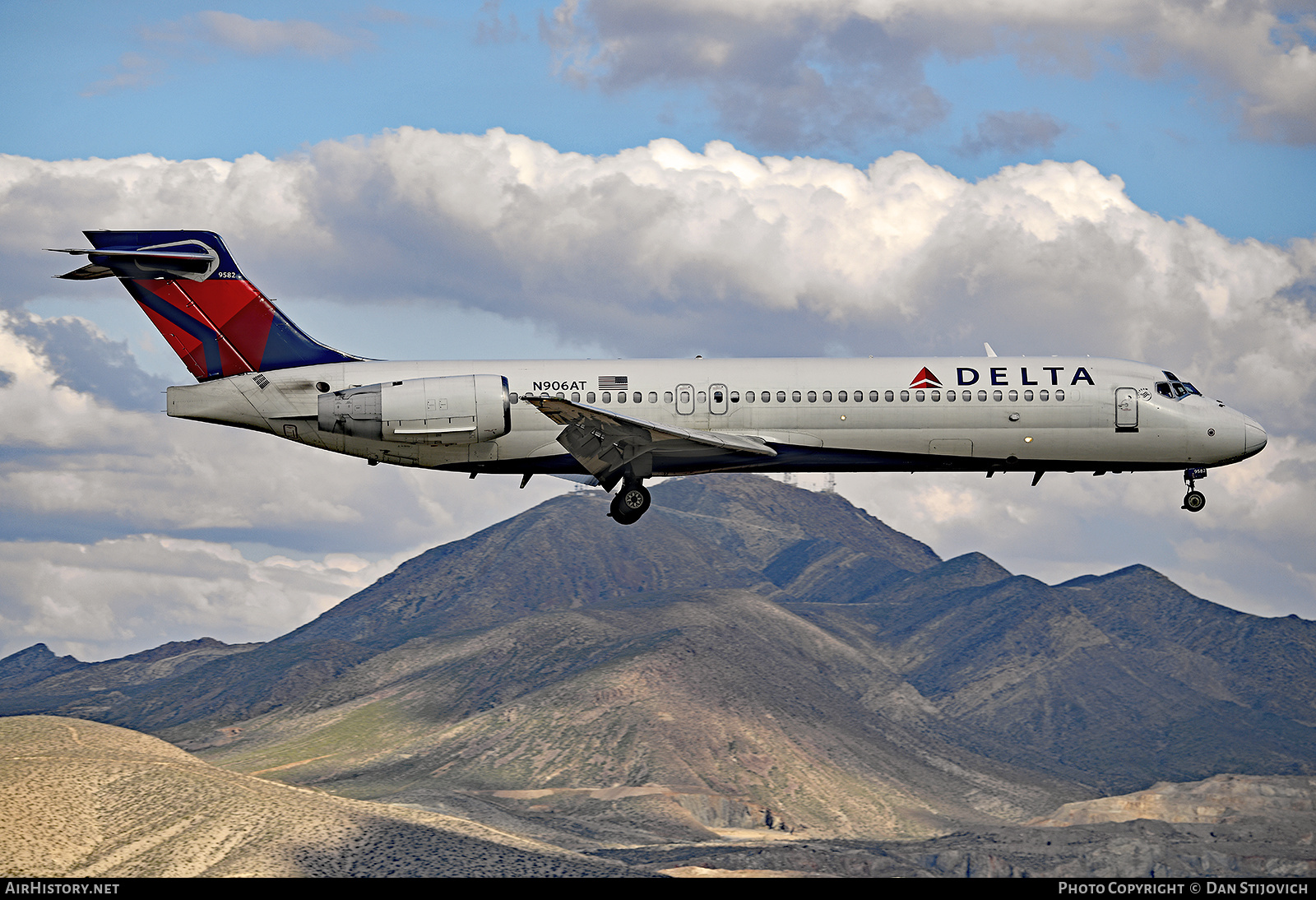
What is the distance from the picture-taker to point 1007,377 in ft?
155

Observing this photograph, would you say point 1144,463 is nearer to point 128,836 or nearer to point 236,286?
point 236,286

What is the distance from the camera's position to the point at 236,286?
49438 millimetres

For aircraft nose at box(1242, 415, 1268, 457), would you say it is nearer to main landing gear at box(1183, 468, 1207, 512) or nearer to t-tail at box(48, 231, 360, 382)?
main landing gear at box(1183, 468, 1207, 512)

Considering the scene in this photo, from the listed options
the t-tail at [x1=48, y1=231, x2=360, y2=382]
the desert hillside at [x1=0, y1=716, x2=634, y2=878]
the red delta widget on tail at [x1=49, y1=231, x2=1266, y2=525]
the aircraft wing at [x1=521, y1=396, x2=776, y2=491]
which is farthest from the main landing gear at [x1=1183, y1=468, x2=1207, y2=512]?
the desert hillside at [x1=0, y1=716, x2=634, y2=878]

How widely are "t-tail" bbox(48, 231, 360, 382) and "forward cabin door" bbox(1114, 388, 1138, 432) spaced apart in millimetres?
24973

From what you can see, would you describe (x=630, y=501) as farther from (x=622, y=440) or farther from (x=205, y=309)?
(x=205, y=309)

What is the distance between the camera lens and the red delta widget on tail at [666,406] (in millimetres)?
45562

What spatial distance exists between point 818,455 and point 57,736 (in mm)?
99511

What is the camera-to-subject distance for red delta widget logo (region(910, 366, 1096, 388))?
46844 mm

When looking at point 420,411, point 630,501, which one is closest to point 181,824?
point 630,501

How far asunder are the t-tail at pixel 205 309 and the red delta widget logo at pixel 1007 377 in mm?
18882

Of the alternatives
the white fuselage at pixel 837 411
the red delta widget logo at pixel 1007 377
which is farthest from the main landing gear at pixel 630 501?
the red delta widget logo at pixel 1007 377

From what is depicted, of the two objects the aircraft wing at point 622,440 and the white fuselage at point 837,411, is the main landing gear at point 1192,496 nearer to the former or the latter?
the white fuselage at point 837,411
